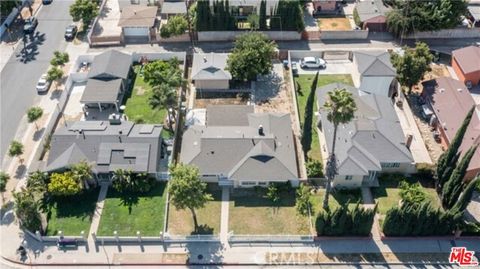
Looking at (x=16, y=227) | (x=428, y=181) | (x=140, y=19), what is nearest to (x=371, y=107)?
(x=428, y=181)

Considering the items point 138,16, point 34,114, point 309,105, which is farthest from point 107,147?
point 138,16

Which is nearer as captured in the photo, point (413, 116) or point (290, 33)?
point (413, 116)

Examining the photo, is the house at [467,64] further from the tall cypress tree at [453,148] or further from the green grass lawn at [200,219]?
the green grass lawn at [200,219]

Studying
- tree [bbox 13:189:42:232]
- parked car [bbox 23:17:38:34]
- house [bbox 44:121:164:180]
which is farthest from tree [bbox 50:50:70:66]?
tree [bbox 13:189:42:232]

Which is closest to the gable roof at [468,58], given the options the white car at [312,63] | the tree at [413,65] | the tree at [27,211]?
the tree at [413,65]

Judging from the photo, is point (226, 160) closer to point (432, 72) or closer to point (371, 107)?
point (371, 107)

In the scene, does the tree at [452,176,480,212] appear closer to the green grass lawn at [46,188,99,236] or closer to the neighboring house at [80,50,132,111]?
the green grass lawn at [46,188,99,236]
